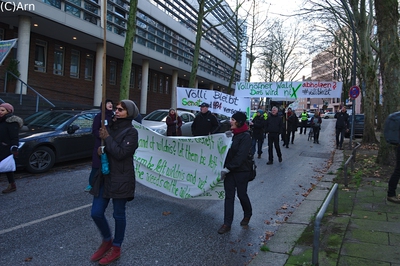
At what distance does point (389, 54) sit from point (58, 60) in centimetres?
1955

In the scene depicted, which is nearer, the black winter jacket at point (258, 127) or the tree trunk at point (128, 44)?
the black winter jacket at point (258, 127)

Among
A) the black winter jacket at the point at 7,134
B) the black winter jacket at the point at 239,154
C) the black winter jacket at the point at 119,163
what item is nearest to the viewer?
the black winter jacket at the point at 119,163

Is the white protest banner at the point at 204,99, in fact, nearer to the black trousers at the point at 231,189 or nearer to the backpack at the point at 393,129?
the backpack at the point at 393,129

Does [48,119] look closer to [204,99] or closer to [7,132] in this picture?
[7,132]

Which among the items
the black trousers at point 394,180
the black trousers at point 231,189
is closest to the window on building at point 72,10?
the black trousers at point 231,189

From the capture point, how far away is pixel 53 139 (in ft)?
29.7

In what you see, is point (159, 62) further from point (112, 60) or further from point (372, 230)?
point (372, 230)

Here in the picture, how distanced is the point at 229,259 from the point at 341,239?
1.53 meters

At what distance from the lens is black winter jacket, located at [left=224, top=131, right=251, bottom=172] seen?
4848mm

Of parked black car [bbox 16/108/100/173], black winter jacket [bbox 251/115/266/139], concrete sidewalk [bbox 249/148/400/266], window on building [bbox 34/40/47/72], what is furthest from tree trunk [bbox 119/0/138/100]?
concrete sidewalk [bbox 249/148/400/266]

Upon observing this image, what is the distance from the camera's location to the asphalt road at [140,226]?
4.01m

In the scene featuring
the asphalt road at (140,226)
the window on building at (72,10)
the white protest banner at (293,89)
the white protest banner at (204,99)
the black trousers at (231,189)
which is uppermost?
the window on building at (72,10)

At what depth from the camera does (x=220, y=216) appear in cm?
572

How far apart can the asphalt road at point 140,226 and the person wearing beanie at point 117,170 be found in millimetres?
533
